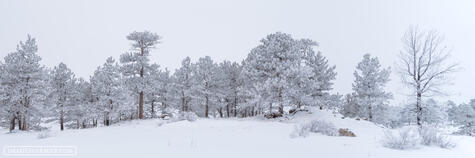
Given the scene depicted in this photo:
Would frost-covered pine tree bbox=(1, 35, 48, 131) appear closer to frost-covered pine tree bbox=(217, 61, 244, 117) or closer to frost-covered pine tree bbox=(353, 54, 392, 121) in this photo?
frost-covered pine tree bbox=(217, 61, 244, 117)

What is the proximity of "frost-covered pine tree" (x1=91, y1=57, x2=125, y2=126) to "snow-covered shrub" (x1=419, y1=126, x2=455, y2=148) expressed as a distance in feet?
83.6

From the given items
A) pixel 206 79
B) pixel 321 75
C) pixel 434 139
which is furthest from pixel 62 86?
pixel 434 139

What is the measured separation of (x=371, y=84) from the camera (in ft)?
101

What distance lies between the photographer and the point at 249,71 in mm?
24203

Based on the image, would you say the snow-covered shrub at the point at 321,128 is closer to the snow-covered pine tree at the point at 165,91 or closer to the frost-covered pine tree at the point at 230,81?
the frost-covered pine tree at the point at 230,81

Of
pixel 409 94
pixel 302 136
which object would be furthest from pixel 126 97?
pixel 409 94

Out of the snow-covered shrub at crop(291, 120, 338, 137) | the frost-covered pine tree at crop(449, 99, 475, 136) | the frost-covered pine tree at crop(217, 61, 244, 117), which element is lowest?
the frost-covered pine tree at crop(449, 99, 475, 136)

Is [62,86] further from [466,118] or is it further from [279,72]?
[466,118]

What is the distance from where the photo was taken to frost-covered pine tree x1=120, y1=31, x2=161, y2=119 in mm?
26438

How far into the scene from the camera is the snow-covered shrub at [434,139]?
22.9ft

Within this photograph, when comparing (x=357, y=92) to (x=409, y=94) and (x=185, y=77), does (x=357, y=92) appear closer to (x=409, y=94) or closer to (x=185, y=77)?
(x=409, y=94)

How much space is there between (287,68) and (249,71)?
3.69 m

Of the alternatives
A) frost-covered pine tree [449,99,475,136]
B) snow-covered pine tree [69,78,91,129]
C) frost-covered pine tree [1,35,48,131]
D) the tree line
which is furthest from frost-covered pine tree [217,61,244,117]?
frost-covered pine tree [449,99,475,136]

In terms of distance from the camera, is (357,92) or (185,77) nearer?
→ (357,92)
